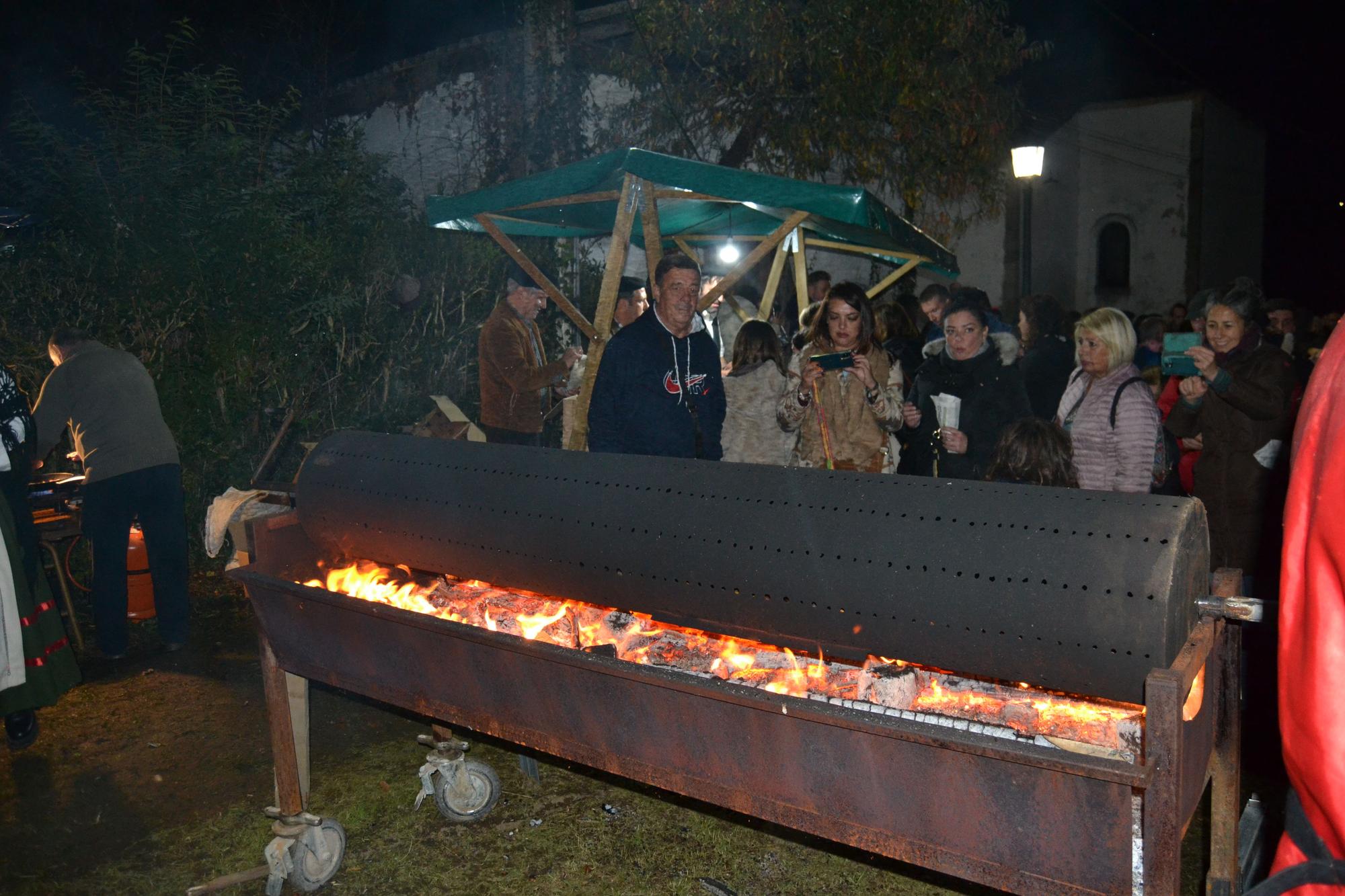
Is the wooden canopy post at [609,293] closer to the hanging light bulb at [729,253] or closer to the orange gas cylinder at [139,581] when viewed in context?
the orange gas cylinder at [139,581]

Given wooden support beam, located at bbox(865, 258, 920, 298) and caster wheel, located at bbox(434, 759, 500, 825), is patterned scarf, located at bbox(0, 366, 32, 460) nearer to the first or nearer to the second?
caster wheel, located at bbox(434, 759, 500, 825)

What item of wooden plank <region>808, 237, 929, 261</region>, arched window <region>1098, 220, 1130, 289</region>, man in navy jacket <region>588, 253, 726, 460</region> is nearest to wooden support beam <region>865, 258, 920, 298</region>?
wooden plank <region>808, 237, 929, 261</region>

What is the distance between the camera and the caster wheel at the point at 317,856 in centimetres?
335

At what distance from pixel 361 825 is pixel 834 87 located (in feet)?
29.5

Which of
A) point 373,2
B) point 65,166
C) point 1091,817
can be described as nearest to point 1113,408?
point 1091,817

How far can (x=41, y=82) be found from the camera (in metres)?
11.5

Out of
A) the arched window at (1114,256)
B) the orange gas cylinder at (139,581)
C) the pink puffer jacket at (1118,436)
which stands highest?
the arched window at (1114,256)

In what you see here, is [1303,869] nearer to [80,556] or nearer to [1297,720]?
[1297,720]

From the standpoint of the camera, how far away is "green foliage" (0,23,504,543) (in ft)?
23.0

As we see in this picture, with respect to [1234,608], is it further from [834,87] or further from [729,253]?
[834,87]

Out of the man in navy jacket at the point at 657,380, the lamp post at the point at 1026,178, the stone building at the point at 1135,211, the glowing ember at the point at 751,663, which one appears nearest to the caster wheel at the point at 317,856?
the glowing ember at the point at 751,663

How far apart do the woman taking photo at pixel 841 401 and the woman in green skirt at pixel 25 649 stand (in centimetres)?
365

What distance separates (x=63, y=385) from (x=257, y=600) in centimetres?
311

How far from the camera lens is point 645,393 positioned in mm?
4062
